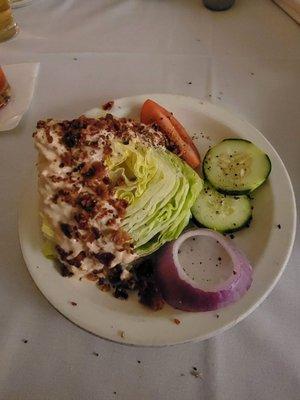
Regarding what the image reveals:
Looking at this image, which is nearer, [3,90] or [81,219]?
[81,219]

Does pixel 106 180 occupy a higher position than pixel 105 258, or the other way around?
pixel 106 180

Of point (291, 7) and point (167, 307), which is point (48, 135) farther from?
point (291, 7)

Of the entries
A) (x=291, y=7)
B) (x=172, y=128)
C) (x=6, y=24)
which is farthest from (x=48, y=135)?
(x=291, y=7)

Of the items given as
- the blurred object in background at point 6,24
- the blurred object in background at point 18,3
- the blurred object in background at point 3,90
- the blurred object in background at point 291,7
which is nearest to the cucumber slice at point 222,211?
the blurred object in background at point 3,90

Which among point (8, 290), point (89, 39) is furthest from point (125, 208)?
point (89, 39)

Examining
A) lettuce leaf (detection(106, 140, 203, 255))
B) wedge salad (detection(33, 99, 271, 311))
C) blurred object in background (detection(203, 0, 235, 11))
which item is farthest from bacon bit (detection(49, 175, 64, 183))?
blurred object in background (detection(203, 0, 235, 11))

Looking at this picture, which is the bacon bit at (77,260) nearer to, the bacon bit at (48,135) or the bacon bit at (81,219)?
the bacon bit at (81,219)

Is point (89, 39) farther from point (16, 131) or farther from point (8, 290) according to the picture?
point (8, 290)
